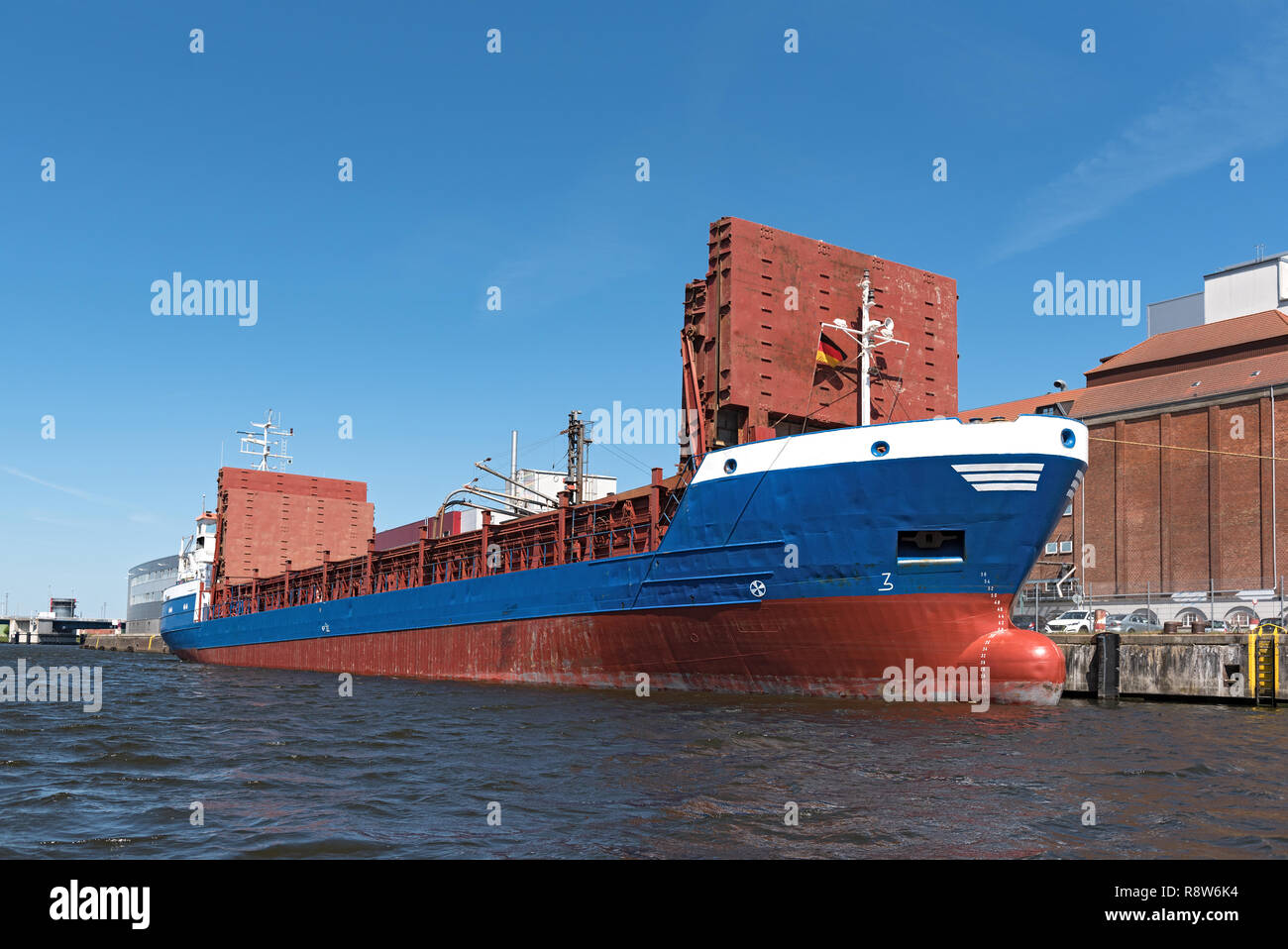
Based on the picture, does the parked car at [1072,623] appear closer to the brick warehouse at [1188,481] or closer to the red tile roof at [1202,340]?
the brick warehouse at [1188,481]

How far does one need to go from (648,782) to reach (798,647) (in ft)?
27.2

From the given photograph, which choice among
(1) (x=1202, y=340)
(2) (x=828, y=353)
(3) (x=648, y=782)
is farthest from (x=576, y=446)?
(1) (x=1202, y=340)

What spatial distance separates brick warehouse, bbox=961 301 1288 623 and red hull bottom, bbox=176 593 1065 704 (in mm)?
21345

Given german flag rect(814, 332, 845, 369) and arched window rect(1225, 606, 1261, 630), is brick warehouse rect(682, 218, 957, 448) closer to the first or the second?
german flag rect(814, 332, 845, 369)

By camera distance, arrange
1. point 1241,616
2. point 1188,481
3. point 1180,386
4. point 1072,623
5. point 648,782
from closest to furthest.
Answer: point 648,782 → point 1072,623 → point 1241,616 → point 1188,481 → point 1180,386

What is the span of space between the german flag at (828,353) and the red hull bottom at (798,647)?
6.08 m

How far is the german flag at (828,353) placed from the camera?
21078 millimetres

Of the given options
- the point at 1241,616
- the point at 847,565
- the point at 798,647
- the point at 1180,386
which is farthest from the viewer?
the point at 1180,386

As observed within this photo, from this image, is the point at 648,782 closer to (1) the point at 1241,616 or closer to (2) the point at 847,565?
(2) the point at 847,565

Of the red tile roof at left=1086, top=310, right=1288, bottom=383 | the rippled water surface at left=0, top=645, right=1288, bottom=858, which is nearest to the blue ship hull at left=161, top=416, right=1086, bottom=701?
the rippled water surface at left=0, top=645, right=1288, bottom=858

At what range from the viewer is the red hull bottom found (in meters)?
16.4

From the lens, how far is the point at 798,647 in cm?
1750
